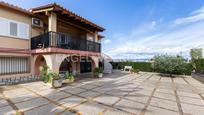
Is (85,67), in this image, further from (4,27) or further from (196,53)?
(196,53)

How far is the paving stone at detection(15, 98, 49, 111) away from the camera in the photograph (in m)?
4.60

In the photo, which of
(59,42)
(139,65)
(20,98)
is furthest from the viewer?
(139,65)

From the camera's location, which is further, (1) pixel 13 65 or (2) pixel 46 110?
(1) pixel 13 65

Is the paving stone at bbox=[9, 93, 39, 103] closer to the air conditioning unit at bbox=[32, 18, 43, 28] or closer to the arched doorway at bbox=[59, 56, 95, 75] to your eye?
the air conditioning unit at bbox=[32, 18, 43, 28]

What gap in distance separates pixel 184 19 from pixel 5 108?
1744 centimetres

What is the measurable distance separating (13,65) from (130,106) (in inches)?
362

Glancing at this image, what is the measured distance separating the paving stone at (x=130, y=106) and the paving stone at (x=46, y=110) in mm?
2163

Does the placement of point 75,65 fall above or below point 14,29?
below

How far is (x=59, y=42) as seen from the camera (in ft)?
29.9

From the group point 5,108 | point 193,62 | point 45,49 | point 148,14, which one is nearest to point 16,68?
point 45,49

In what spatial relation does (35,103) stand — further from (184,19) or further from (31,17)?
(184,19)

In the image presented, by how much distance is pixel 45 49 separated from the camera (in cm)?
864

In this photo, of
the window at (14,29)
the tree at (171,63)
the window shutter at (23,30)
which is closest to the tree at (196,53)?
the tree at (171,63)

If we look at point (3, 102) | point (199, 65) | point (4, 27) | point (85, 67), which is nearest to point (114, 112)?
point (3, 102)
